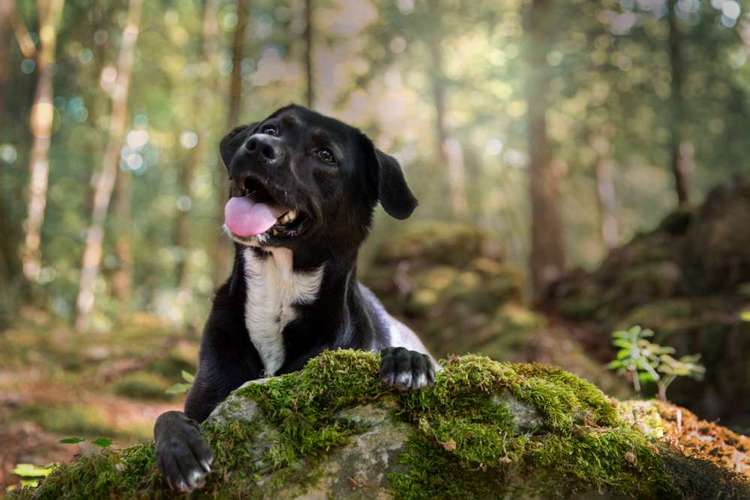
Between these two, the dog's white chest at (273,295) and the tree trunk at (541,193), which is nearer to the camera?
the dog's white chest at (273,295)

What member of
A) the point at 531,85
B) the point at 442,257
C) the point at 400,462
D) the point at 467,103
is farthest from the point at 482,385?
the point at 467,103

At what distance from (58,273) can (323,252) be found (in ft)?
49.0

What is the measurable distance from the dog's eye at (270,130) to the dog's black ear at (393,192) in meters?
0.66

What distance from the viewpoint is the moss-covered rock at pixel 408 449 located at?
267cm

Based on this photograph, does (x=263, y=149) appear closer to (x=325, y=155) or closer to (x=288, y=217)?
(x=288, y=217)

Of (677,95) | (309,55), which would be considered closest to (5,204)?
(309,55)

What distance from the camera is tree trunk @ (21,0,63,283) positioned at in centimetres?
Answer: 1375

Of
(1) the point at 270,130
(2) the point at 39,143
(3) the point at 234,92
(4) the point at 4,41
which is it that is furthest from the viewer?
(2) the point at 39,143

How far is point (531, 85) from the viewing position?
15.5m

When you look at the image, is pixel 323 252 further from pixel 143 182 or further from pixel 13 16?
pixel 143 182

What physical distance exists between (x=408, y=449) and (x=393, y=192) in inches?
75.5

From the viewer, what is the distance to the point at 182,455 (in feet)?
8.40

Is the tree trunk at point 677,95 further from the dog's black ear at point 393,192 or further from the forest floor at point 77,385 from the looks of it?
the dog's black ear at point 393,192

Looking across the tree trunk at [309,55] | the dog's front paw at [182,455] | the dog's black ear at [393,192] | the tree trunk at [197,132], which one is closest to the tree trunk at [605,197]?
the tree trunk at [197,132]
